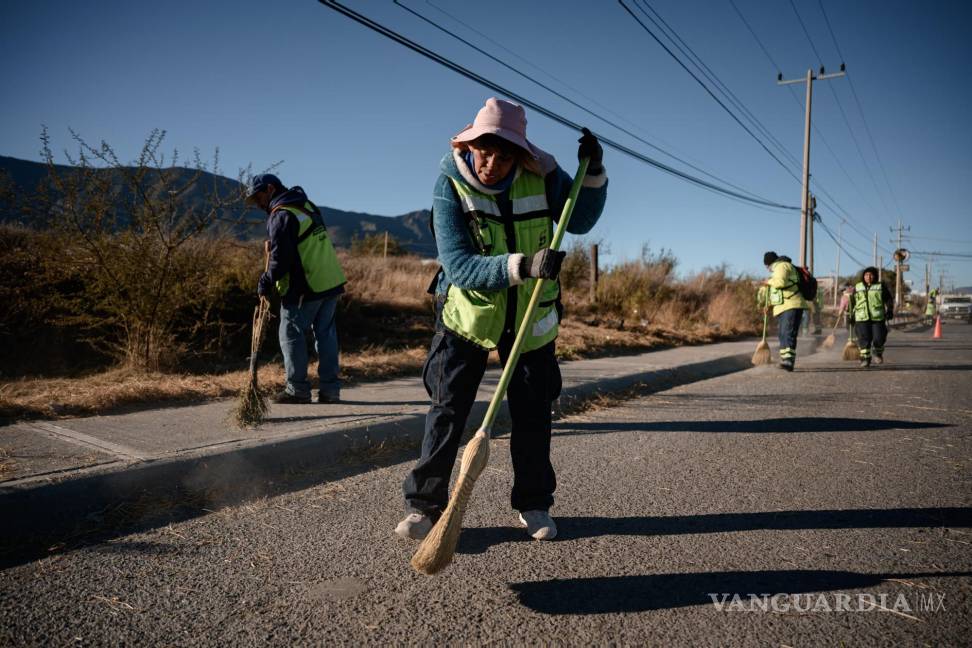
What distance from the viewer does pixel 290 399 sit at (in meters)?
5.02

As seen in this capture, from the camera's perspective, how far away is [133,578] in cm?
228

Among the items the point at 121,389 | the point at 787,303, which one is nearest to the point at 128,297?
the point at 121,389

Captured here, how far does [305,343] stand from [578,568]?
11.0 ft

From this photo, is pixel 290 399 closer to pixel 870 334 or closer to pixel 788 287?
pixel 788 287

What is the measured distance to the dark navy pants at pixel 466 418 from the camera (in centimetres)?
268

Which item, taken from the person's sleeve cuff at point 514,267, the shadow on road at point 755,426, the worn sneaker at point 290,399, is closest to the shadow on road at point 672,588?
the person's sleeve cuff at point 514,267

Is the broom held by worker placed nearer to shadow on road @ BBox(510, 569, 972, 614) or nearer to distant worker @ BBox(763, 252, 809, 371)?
shadow on road @ BBox(510, 569, 972, 614)

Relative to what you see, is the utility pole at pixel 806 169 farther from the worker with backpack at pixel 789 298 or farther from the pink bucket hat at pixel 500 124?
the pink bucket hat at pixel 500 124

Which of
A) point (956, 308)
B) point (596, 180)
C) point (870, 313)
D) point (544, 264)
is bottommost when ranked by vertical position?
point (870, 313)

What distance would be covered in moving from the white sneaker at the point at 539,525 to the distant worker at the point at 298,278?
278cm

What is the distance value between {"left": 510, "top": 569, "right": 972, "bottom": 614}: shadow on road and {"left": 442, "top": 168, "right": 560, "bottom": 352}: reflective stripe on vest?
3.20ft

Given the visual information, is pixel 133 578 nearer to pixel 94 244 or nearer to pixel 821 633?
pixel 821 633

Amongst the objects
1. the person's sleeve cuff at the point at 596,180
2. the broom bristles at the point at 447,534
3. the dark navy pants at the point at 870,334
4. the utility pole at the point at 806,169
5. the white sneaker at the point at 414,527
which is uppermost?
the utility pole at the point at 806,169

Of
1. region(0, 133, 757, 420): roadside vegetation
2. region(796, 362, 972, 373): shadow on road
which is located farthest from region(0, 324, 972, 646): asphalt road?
region(796, 362, 972, 373): shadow on road
